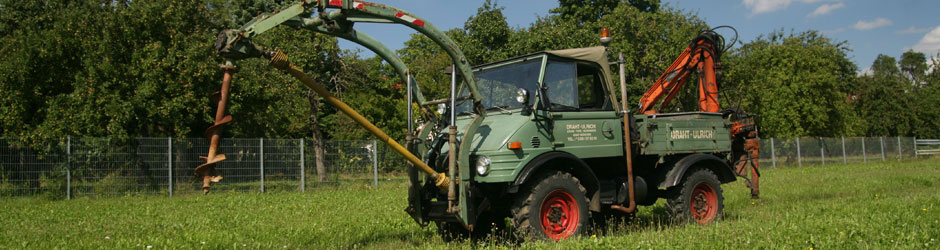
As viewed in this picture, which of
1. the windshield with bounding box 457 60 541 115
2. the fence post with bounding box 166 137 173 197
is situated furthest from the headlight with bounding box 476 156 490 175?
the fence post with bounding box 166 137 173 197

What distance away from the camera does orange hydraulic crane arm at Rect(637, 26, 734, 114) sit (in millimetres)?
10609

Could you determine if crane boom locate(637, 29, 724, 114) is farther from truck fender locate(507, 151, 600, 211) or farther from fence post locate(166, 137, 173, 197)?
fence post locate(166, 137, 173, 197)

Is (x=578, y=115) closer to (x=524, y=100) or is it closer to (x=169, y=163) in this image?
(x=524, y=100)

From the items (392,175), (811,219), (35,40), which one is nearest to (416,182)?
(811,219)

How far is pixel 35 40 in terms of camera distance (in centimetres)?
1892

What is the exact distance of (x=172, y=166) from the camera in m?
16.3

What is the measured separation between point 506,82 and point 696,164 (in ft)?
9.91

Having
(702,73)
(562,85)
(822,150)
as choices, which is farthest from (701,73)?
(822,150)

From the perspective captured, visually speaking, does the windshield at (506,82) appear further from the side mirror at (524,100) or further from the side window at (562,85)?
the side mirror at (524,100)

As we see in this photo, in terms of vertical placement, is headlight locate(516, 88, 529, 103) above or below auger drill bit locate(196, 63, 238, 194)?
above

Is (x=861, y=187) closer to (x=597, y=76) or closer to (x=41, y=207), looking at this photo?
(x=597, y=76)

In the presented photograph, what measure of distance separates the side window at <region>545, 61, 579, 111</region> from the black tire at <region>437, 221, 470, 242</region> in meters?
1.90

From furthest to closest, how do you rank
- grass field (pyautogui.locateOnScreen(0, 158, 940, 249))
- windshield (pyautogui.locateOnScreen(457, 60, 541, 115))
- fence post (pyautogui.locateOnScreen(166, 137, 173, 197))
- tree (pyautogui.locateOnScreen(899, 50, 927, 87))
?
1. tree (pyautogui.locateOnScreen(899, 50, 927, 87))
2. fence post (pyautogui.locateOnScreen(166, 137, 173, 197))
3. windshield (pyautogui.locateOnScreen(457, 60, 541, 115))
4. grass field (pyautogui.locateOnScreen(0, 158, 940, 249))

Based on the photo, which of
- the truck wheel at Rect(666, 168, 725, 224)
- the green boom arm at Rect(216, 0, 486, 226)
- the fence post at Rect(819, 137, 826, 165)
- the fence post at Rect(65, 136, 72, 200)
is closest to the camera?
the green boom arm at Rect(216, 0, 486, 226)
